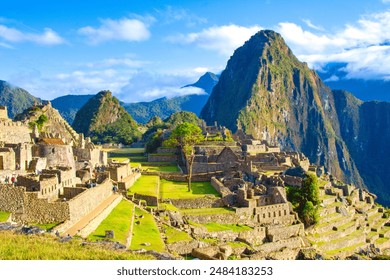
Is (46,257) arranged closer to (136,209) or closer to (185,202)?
(136,209)

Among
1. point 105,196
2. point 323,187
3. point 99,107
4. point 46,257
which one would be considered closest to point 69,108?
point 99,107

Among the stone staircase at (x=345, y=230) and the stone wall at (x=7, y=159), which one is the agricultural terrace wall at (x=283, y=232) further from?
the stone wall at (x=7, y=159)

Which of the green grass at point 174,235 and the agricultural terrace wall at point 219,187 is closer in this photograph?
the green grass at point 174,235

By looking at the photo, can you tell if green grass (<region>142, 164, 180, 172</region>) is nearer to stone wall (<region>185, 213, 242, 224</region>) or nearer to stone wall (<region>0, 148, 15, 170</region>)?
stone wall (<region>185, 213, 242, 224</region>)

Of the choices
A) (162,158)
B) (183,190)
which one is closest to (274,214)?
(183,190)

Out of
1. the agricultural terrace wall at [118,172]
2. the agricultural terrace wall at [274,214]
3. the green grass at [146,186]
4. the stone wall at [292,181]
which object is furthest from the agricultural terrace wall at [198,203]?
the stone wall at [292,181]

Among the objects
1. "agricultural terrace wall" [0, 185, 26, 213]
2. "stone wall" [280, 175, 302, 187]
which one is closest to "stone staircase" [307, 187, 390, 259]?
"stone wall" [280, 175, 302, 187]

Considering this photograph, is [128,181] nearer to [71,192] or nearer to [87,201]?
[71,192]
